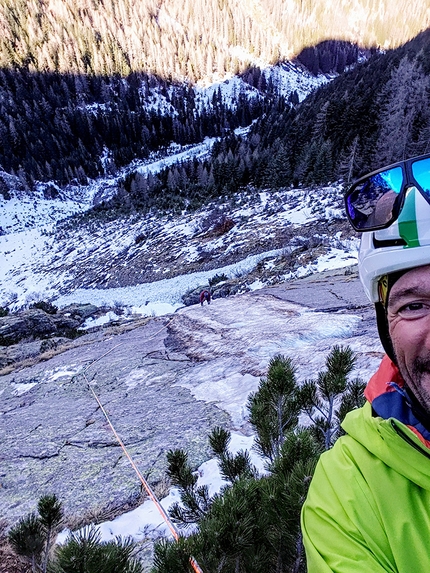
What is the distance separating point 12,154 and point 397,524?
96.5 metres

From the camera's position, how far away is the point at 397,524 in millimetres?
823

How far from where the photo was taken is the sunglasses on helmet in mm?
1151

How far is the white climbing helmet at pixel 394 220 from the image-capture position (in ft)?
3.49

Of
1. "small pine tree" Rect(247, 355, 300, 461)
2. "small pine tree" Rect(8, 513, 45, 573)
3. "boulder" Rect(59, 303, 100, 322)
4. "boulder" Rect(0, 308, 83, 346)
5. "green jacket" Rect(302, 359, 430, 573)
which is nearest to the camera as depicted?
"green jacket" Rect(302, 359, 430, 573)

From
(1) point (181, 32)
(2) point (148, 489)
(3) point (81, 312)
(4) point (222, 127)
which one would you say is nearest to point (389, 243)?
(2) point (148, 489)

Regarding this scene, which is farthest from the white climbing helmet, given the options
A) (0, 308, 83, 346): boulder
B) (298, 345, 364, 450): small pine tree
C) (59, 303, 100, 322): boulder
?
(59, 303, 100, 322): boulder

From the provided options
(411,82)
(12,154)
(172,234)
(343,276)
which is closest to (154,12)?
(12,154)

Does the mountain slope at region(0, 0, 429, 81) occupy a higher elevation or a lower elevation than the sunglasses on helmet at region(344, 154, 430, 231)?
higher

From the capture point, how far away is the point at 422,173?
1149 mm

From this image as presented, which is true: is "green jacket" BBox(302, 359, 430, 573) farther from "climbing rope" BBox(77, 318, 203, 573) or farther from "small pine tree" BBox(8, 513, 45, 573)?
"small pine tree" BBox(8, 513, 45, 573)

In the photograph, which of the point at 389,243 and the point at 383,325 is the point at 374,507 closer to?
the point at 383,325

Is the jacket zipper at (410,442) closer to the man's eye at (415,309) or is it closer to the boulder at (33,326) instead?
the man's eye at (415,309)

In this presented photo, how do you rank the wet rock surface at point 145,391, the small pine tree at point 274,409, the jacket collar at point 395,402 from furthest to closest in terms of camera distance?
the wet rock surface at point 145,391 < the small pine tree at point 274,409 < the jacket collar at point 395,402

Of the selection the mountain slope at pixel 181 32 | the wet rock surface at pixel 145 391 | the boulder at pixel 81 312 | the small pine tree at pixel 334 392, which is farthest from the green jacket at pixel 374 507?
the mountain slope at pixel 181 32
